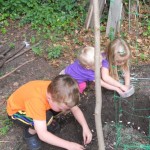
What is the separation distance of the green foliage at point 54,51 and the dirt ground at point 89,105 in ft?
0.32

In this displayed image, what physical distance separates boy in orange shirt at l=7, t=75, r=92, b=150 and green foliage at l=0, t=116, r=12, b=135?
0.26 meters

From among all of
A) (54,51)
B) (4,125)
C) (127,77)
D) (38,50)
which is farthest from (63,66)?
(4,125)

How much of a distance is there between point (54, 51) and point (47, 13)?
35.8 inches

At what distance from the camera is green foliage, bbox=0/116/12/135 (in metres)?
3.10

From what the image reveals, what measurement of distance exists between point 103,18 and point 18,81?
5.45 ft

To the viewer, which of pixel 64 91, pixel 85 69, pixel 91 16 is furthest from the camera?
pixel 91 16

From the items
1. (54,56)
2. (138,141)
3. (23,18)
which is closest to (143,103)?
(138,141)

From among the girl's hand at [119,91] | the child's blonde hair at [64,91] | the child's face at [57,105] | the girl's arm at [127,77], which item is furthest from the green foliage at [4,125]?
the girl's arm at [127,77]

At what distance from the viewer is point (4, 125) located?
3.18m

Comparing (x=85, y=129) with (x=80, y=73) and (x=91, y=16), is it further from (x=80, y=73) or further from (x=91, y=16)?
(x=91, y=16)

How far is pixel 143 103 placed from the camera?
3449 mm

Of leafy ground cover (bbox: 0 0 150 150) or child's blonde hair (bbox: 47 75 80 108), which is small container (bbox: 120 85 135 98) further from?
child's blonde hair (bbox: 47 75 80 108)

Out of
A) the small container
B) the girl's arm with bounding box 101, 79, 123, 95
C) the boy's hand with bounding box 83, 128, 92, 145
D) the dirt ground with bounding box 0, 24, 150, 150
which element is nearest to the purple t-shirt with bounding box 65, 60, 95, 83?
the girl's arm with bounding box 101, 79, 123, 95

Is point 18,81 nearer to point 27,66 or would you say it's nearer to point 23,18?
point 27,66
